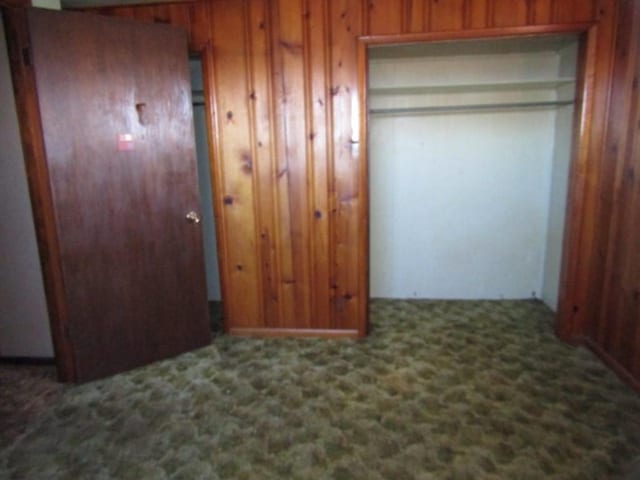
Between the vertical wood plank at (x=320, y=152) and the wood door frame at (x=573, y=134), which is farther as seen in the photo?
the vertical wood plank at (x=320, y=152)

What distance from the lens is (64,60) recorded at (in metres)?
2.35

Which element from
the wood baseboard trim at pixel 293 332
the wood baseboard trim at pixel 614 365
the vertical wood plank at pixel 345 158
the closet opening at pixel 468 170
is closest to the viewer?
the wood baseboard trim at pixel 614 365

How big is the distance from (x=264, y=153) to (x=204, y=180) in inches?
35.8

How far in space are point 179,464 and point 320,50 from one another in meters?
2.46

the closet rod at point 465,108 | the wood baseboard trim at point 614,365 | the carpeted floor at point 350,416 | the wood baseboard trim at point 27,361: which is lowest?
the carpeted floor at point 350,416

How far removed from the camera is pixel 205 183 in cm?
365

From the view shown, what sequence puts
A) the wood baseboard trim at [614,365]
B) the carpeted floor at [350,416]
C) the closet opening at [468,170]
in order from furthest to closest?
the closet opening at [468,170], the wood baseboard trim at [614,365], the carpeted floor at [350,416]

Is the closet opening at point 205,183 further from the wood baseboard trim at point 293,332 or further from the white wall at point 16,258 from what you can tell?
the white wall at point 16,258

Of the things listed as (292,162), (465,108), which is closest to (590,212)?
(465,108)

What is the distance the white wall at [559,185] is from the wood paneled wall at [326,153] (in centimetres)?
40

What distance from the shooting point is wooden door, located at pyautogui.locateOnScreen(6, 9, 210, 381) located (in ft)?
7.72

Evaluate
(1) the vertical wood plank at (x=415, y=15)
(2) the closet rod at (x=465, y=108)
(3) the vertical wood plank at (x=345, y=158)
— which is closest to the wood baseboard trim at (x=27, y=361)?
(3) the vertical wood plank at (x=345, y=158)

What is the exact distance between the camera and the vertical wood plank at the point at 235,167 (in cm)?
284

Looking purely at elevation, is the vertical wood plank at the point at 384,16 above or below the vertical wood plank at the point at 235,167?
above
